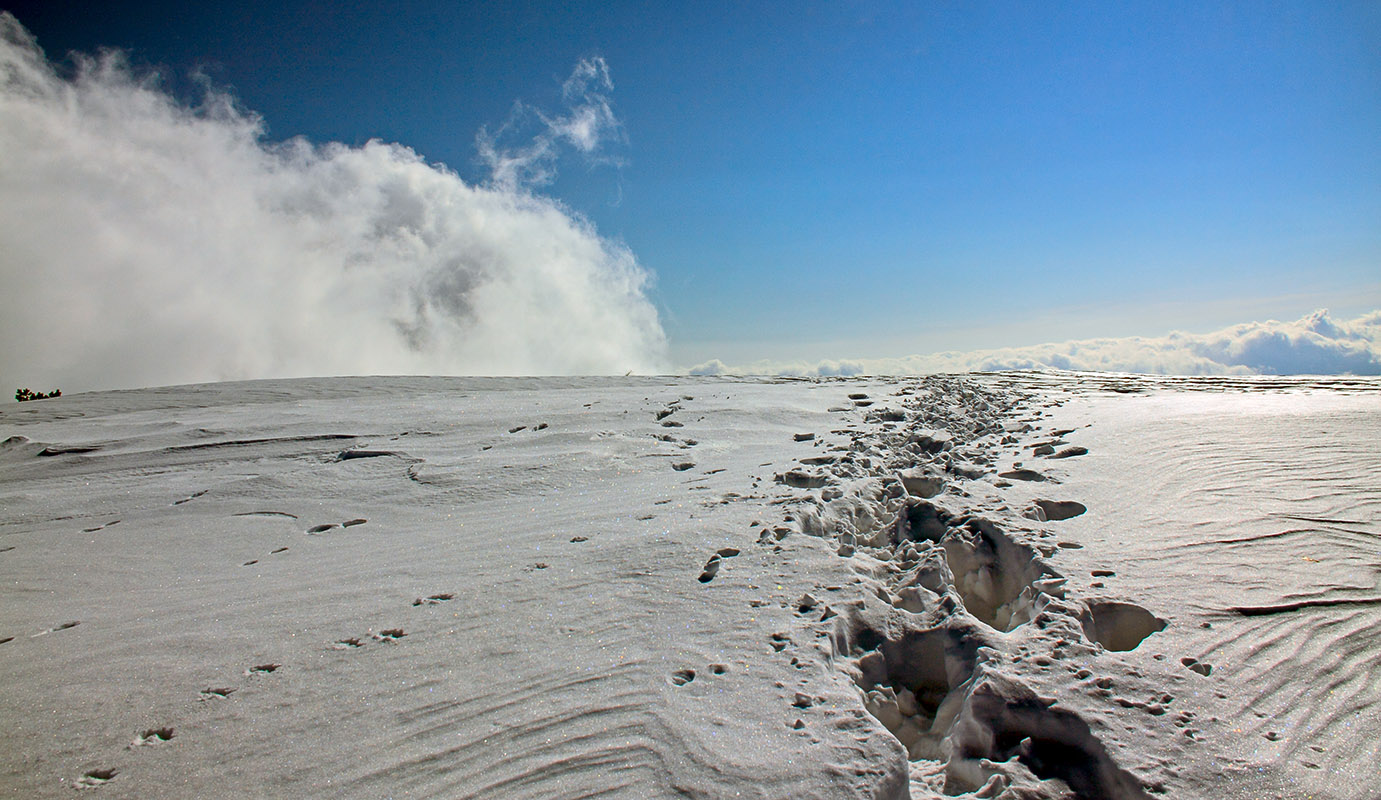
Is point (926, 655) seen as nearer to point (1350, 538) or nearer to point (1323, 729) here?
point (1323, 729)

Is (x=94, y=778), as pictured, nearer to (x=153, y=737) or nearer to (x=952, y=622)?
(x=153, y=737)

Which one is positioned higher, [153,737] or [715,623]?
[715,623]

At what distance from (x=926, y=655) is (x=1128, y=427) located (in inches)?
176

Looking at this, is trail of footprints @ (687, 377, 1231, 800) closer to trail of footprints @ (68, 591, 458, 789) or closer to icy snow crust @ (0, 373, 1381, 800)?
icy snow crust @ (0, 373, 1381, 800)

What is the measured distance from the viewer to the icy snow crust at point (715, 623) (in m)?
1.59

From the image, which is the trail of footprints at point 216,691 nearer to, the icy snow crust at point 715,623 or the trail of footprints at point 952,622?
the icy snow crust at point 715,623

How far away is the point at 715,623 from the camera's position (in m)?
2.22

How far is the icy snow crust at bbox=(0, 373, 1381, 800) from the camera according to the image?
1589 mm

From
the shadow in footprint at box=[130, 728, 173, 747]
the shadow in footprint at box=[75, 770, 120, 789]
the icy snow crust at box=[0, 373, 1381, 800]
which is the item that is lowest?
the shadow in footprint at box=[75, 770, 120, 789]

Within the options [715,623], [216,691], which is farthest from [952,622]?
[216,691]

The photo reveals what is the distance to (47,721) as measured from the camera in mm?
1824

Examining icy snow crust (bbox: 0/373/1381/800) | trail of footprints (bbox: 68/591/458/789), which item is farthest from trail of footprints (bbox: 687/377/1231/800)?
trail of footprints (bbox: 68/591/458/789)

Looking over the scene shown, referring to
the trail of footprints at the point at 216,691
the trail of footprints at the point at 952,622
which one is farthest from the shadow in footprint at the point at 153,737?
the trail of footprints at the point at 952,622

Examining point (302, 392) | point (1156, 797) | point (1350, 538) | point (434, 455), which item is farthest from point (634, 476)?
point (302, 392)
